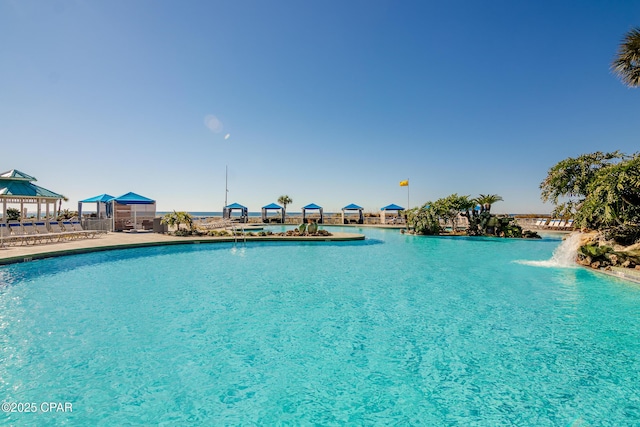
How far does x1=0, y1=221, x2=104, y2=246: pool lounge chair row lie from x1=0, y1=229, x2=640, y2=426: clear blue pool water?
17.5 ft

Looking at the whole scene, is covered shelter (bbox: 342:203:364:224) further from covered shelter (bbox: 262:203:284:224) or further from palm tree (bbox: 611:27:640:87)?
palm tree (bbox: 611:27:640:87)

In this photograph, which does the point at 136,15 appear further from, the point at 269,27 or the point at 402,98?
the point at 402,98

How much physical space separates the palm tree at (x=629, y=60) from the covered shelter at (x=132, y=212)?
81.6ft

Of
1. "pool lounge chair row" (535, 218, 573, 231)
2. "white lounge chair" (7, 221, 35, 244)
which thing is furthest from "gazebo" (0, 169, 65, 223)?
"pool lounge chair row" (535, 218, 573, 231)

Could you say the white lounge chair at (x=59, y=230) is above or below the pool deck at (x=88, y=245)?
above

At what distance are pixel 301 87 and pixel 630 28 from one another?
48.8 feet

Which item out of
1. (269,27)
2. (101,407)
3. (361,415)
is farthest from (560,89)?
(101,407)

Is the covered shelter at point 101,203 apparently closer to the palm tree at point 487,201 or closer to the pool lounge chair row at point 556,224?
the palm tree at point 487,201

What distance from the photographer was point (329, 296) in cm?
684

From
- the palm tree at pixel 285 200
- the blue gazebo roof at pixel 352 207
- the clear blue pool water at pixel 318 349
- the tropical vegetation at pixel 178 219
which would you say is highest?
the palm tree at pixel 285 200

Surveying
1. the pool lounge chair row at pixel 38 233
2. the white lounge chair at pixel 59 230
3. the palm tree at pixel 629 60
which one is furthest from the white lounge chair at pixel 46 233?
the palm tree at pixel 629 60

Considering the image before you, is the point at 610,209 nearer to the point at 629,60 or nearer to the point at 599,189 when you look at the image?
the point at 599,189

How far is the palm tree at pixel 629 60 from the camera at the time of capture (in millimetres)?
10289

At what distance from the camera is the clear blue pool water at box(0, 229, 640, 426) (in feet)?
9.52
